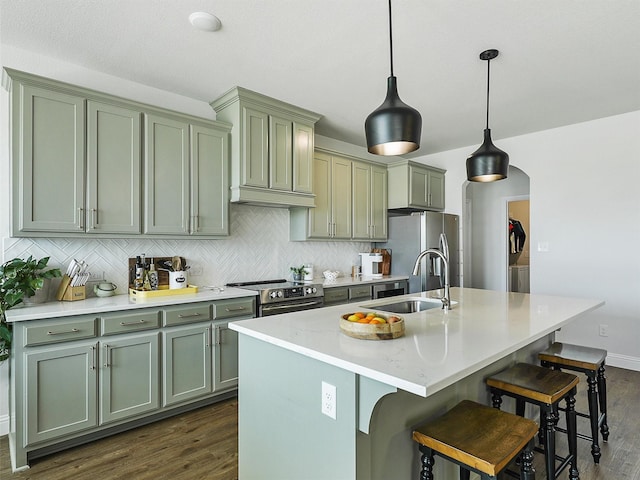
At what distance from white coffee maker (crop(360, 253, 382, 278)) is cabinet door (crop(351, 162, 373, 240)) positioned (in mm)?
253

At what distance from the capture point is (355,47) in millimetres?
2641

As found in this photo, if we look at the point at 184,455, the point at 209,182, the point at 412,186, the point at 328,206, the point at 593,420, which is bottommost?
the point at 184,455

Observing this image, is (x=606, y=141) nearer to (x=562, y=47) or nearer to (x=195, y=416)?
(x=562, y=47)

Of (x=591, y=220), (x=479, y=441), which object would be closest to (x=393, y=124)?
(x=479, y=441)

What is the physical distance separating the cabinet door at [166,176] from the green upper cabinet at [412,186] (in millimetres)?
2837

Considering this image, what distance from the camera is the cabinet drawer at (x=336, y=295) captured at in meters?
3.84

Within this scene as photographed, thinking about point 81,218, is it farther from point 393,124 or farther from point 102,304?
point 393,124

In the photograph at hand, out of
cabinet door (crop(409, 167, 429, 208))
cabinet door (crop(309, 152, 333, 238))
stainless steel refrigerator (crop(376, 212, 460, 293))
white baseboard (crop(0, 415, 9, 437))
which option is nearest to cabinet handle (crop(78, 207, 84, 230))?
white baseboard (crop(0, 415, 9, 437))

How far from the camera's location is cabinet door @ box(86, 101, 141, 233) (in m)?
2.65

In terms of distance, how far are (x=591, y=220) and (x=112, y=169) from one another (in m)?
4.80

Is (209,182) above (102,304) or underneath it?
above

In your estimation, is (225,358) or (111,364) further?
(225,358)

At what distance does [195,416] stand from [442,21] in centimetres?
323

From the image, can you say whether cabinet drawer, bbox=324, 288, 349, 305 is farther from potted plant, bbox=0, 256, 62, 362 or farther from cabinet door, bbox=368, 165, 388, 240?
potted plant, bbox=0, 256, 62, 362
